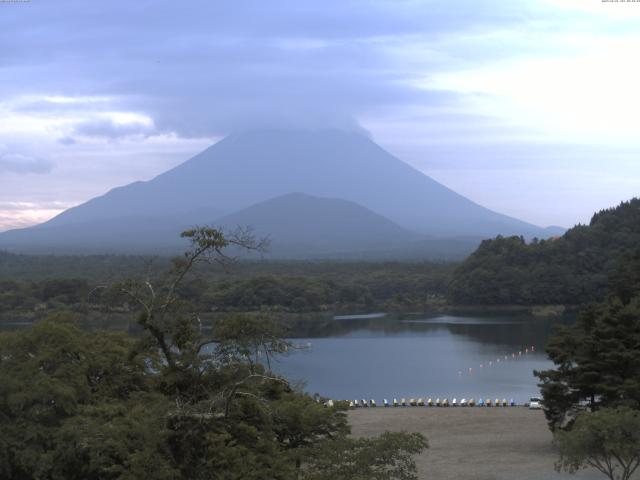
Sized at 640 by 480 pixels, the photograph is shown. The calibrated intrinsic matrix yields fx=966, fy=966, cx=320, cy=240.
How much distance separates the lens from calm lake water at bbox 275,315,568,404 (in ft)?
103

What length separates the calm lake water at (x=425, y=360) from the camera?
31.4 meters

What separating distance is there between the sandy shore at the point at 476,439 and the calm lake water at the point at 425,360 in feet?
15.1

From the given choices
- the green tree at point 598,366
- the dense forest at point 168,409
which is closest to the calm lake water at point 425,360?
the green tree at point 598,366

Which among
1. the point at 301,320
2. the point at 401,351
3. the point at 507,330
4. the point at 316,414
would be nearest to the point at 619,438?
the point at 316,414

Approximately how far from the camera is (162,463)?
880cm

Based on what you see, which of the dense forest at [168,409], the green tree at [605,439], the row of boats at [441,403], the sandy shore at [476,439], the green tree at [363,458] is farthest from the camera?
the row of boats at [441,403]

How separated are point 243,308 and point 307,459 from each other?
4710 centimetres

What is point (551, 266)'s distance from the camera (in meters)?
66.2

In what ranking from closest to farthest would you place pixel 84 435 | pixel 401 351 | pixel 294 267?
pixel 84 435
pixel 401 351
pixel 294 267

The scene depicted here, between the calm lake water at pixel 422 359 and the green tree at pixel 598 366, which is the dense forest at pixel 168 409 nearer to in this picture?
the green tree at pixel 598 366

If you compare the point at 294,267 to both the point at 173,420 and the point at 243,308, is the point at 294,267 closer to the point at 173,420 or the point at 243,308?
the point at 243,308

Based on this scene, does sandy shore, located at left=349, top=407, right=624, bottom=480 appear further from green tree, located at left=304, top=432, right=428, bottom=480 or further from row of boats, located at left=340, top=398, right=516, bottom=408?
green tree, located at left=304, top=432, right=428, bottom=480

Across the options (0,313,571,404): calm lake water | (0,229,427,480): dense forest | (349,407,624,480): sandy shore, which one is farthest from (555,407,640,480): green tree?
(0,313,571,404): calm lake water

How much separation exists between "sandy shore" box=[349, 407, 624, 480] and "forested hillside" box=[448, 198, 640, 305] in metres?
39.4
